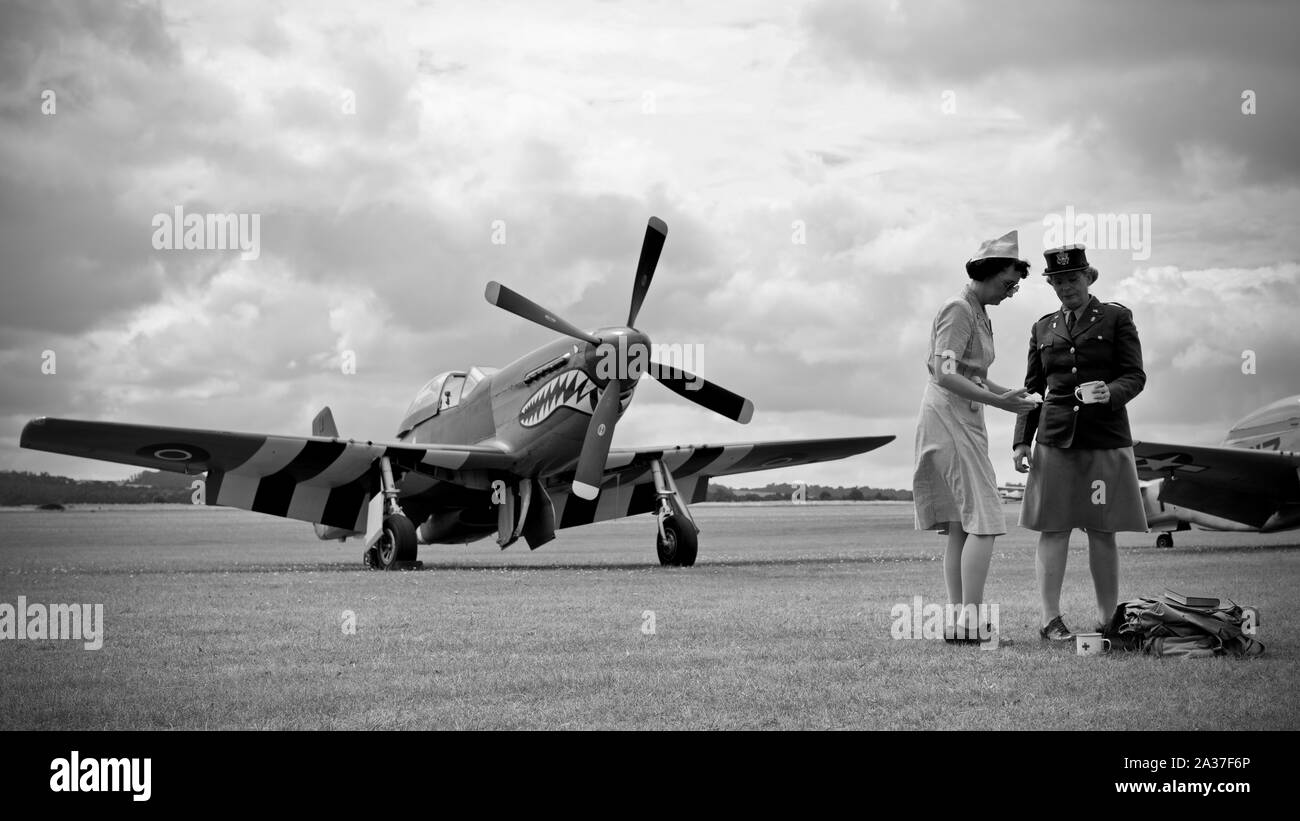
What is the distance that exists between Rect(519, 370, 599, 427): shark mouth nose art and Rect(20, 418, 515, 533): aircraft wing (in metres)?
0.81

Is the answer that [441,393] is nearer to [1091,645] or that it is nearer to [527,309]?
[527,309]

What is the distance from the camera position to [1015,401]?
6.07 metres

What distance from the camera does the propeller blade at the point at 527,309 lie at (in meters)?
14.8

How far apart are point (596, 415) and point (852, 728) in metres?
11.4

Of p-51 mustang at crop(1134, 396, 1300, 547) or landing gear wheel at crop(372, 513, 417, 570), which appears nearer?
landing gear wheel at crop(372, 513, 417, 570)

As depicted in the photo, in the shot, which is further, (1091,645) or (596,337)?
(596,337)

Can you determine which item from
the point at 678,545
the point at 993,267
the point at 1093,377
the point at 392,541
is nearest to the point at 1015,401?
the point at 1093,377

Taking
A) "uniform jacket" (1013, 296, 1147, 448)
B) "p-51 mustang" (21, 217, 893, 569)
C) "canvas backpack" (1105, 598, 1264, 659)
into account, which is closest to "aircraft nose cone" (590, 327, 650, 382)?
"p-51 mustang" (21, 217, 893, 569)

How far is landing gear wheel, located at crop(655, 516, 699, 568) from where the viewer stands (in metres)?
15.7

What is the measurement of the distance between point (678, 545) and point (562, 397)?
2642 millimetres

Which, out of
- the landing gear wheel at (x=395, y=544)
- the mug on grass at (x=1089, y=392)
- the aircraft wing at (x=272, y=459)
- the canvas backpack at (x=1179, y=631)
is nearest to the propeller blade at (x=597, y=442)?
the aircraft wing at (x=272, y=459)

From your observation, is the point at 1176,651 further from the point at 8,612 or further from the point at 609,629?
the point at 8,612

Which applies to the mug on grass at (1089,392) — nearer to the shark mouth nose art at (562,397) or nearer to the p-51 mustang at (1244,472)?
the shark mouth nose art at (562,397)

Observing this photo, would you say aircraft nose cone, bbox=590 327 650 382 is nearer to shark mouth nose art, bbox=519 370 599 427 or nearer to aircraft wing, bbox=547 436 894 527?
shark mouth nose art, bbox=519 370 599 427
